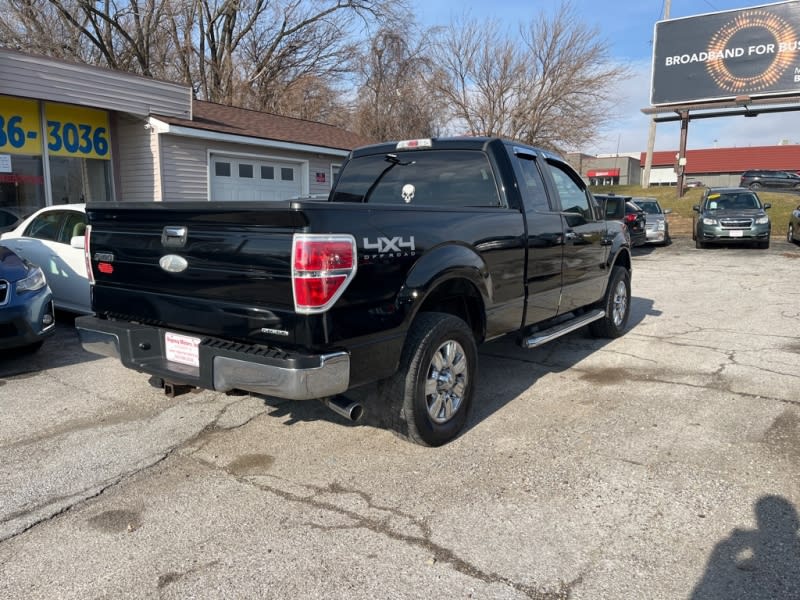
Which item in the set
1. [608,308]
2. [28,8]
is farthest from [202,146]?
[28,8]

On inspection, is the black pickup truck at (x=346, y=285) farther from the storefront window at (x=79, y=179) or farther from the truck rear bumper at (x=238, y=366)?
the storefront window at (x=79, y=179)

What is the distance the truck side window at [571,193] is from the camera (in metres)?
5.56

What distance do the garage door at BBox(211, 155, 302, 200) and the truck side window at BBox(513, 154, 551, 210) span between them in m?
9.78

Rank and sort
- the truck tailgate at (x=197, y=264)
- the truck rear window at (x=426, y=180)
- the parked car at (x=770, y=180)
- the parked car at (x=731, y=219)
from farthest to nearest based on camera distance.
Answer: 1. the parked car at (x=770, y=180)
2. the parked car at (x=731, y=219)
3. the truck rear window at (x=426, y=180)
4. the truck tailgate at (x=197, y=264)

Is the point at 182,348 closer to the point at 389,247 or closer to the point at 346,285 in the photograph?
the point at 346,285

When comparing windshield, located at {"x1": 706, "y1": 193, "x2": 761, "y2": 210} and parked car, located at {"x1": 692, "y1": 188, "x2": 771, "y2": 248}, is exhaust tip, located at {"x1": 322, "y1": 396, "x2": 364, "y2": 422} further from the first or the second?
windshield, located at {"x1": 706, "y1": 193, "x2": 761, "y2": 210}

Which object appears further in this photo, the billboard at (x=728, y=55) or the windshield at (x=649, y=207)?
the billboard at (x=728, y=55)

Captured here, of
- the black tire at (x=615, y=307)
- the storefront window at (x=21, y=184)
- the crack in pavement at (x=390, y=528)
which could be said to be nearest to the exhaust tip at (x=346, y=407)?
the crack in pavement at (x=390, y=528)

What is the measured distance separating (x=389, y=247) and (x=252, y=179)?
38.8 feet

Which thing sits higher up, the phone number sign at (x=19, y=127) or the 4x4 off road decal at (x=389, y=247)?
the phone number sign at (x=19, y=127)

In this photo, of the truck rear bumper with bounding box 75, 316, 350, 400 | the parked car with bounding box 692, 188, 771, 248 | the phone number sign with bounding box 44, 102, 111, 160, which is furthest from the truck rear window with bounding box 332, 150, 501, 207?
the parked car with bounding box 692, 188, 771, 248

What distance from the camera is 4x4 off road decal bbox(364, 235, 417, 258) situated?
318 cm

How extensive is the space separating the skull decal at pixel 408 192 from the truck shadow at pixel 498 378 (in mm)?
1643

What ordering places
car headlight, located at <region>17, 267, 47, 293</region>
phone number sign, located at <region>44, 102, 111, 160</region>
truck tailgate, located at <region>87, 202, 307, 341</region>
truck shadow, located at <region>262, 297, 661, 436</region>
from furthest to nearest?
phone number sign, located at <region>44, 102, 111, 160</region>
car headlight, located at <region>17, 267, 47, 293</region>
truck shadow, located at <region>262, 297, 661, 436</region>
truck tailgate, located at <region>87, 202, 307, 341</region>
